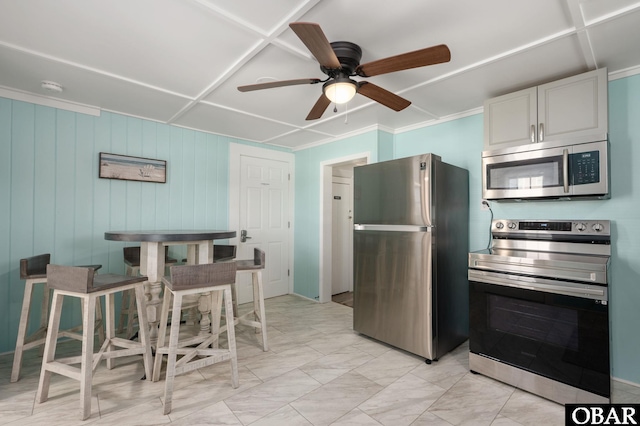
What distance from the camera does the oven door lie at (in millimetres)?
1802

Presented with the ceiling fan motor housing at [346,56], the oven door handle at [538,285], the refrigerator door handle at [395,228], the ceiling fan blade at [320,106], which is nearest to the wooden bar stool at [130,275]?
the refrigerator door handle at [395,228]

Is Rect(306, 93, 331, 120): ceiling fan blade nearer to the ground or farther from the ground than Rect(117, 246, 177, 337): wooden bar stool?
farther from the ground

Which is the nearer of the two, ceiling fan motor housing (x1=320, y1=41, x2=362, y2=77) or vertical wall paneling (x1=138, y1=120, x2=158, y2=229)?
ceiling fan motor housing (x1=320, y1=41, x2=362, y2=77)

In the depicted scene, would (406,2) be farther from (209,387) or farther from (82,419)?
(82,419)

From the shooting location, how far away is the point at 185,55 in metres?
2.03

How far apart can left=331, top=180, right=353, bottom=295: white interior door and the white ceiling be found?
79.4 inches

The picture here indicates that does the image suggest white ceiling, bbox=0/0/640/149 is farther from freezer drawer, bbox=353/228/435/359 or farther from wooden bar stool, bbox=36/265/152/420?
wooden bar stool, bbox=36/265/152/420

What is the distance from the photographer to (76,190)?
296 centimetres

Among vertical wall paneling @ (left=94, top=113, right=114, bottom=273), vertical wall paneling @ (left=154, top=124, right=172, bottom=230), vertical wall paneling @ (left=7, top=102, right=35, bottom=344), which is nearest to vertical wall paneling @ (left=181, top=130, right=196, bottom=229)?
vertical wall paneling @ (left=154, top=124, right=172, bottom=230)

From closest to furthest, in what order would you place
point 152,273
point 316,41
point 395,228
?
point 316,41, point 152,273, point 395,228

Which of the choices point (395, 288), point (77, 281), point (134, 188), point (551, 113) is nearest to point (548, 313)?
point (395, 288)

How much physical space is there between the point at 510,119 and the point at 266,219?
3126 mm

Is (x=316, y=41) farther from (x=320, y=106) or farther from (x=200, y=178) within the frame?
(x=200, y=178)

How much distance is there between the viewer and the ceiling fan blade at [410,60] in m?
1.46
